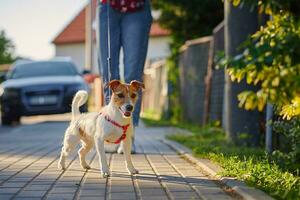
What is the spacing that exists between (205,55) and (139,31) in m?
5.96

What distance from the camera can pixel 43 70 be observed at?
16.5 m

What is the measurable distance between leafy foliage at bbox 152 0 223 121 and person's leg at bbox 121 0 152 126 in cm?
968

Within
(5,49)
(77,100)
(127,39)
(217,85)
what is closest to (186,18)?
(217,85)

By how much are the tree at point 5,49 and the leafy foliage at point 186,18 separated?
2322cm

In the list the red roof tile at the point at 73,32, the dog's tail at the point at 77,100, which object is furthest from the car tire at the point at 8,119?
the red roof tile at the point at 73,32

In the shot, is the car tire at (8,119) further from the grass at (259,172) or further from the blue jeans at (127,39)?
the grass at (259,172)

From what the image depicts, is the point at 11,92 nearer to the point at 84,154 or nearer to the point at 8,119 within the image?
the point at 8,119

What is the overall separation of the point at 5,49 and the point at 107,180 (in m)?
38.9

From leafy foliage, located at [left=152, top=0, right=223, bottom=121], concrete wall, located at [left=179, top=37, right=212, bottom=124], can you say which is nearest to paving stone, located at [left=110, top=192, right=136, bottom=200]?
concrete wall, located at [left=179, top=37, right=212, bottom=124]

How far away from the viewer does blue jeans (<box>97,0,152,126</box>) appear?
7.55 meters

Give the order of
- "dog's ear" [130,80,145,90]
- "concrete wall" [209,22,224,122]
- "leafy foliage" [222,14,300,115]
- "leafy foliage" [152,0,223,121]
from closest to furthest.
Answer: "leafy foliage" [222,14,300,115]
"dog's ear" [130,80,145,90]
"concrete wall" [209,22,224,122]
"leafy foliage" [152,0,223,121]

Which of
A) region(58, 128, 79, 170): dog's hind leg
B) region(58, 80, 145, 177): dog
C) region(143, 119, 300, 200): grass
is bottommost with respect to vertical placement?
region(143, 119, 300, 200): grass

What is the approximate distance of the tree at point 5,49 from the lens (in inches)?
1640

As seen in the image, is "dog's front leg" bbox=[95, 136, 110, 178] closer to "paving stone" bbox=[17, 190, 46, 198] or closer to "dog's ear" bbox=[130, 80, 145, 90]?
"dog's ear" bbox=[130, 80, 145, 90]
